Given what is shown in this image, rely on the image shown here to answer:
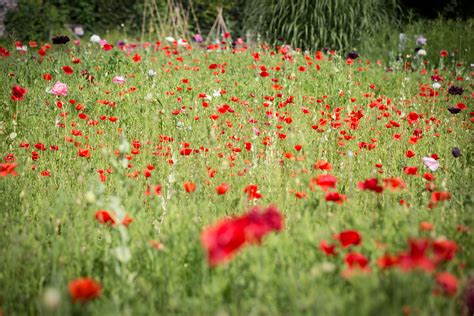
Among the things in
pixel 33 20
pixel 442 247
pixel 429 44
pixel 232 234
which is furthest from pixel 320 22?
pixel 232 234

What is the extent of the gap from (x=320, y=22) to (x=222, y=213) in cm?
596

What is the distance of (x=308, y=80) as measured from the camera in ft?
17.1

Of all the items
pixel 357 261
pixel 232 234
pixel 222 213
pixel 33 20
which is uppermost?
pixel 232 234

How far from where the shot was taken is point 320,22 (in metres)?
7.45

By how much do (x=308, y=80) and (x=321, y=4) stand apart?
2.75 meters

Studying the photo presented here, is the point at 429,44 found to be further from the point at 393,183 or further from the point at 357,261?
the point at 357,261

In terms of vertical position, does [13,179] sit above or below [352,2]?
below

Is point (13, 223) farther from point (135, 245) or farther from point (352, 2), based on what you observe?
point (352, 2)

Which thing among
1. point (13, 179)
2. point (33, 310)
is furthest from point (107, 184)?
point (33, 310)

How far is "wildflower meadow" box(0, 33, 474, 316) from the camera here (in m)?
1.40

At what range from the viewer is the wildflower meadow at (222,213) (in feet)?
4.59

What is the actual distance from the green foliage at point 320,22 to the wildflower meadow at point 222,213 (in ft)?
10.2

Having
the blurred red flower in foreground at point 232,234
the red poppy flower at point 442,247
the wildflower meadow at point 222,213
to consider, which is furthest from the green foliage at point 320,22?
the blurred red flower in foreground at point 232,234

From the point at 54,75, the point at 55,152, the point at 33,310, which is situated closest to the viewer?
the point at 33,310
